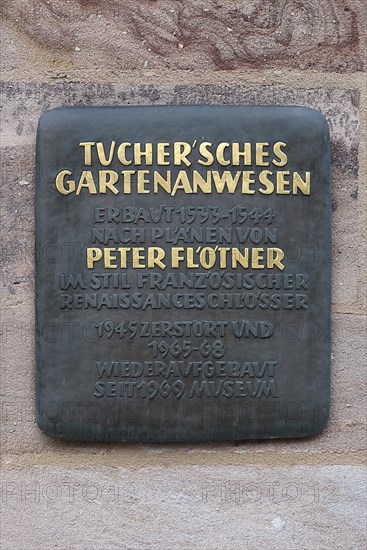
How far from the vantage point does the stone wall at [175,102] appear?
1578mm

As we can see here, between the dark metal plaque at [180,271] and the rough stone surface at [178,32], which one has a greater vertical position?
the rough stone surface at [178,32]

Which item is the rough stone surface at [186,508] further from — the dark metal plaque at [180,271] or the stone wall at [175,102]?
the dark metal plaque at [180,271]

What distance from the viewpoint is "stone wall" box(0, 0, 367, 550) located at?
1578 millimetres

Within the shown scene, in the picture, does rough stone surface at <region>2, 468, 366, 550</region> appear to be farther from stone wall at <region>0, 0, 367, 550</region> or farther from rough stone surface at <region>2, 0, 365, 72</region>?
rough stone surface at <region>2, 0, 365, 72</region>

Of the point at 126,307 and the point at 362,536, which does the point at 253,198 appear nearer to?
the point at 126,307

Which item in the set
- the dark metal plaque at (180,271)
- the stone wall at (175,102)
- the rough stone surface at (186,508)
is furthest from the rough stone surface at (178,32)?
the rough stone surface at (186,508)

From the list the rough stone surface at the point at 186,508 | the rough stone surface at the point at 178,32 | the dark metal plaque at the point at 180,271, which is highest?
the rough stone surface at the point at 178,32

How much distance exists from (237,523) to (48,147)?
0.81 metres

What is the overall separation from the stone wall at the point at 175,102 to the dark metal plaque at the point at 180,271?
70 millimetres

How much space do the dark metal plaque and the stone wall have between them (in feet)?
0.23

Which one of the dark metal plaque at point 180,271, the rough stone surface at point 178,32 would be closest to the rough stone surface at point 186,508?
the dark metal plaque at point 180,271

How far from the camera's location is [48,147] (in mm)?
1537

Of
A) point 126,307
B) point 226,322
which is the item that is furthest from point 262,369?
point 126,307

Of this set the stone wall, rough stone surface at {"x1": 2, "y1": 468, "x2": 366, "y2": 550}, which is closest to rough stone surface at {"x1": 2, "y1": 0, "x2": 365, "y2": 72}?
the stone wall
